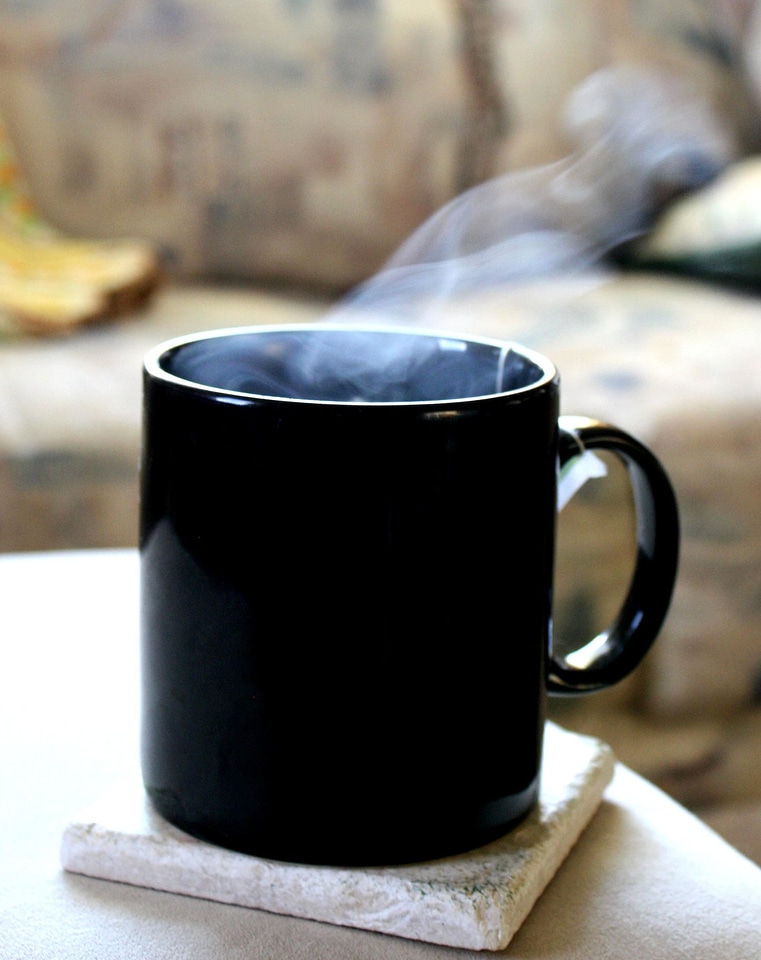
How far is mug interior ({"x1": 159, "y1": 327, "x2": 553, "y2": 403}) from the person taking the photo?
0.41 m

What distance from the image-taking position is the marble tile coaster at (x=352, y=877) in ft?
1.16

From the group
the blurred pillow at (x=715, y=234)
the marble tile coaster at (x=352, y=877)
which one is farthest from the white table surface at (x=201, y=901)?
the blurred pillow at (x=715, y=234)

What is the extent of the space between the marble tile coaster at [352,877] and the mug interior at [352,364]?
15 centimetres

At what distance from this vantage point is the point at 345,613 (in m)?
0.34

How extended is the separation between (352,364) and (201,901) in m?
0.19

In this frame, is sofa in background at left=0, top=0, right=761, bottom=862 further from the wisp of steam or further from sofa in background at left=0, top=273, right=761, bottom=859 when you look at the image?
sofa in background at left=0, top=273, right=761, bottom=859

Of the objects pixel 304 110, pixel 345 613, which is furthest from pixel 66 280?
pixel 345 613

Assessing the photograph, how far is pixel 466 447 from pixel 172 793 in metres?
0.15

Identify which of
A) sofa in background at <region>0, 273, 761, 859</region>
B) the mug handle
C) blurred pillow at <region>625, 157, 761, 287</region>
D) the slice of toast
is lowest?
sofa in background at <region>0, 273, 761, 859</region>

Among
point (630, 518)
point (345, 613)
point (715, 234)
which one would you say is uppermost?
point (345, 613)

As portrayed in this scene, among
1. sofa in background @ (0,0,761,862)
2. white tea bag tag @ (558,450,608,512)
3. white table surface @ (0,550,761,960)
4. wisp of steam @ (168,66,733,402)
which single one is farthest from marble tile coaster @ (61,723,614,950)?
sofa in background @ (0,0,761,862)

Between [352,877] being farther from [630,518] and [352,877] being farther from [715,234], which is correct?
[715,234]

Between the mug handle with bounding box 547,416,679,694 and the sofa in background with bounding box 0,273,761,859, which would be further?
the sofa in background with bounding box 0,273,761,859

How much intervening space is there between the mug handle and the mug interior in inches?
2.2
